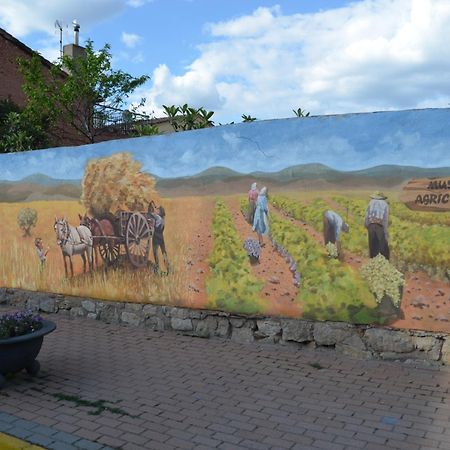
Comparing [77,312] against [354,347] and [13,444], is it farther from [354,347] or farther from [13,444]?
[354,347]

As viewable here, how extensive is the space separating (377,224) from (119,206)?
12.4 ft

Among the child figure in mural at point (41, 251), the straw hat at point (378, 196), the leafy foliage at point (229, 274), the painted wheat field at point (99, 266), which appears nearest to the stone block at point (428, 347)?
the straw hat at point (378, 196)

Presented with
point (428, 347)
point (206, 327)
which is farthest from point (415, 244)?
point (206, 327)

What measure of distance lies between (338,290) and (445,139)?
6.60 ft

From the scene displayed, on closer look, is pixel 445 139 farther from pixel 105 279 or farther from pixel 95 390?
pixel 105 279

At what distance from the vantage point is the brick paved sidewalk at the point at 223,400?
13.3 feet

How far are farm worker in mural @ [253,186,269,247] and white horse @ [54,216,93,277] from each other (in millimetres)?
2871

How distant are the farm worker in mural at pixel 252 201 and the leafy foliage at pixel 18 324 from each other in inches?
109

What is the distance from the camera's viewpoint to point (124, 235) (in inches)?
303

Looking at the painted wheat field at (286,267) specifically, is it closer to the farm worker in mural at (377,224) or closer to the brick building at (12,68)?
the farm worker in mural at (377,224)

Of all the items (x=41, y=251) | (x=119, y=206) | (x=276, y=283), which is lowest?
(x=276, y=283)

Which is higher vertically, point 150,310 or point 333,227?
point 333,227

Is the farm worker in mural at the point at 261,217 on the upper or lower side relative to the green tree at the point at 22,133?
lower

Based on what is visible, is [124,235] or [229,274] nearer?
[229,274]
